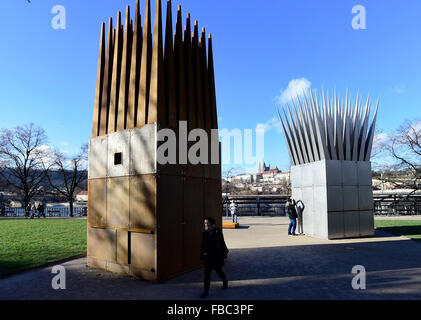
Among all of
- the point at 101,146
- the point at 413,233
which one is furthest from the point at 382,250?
the point at 101,146

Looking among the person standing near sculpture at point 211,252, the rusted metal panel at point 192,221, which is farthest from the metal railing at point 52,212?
the person standing near sculpture at point 211,252

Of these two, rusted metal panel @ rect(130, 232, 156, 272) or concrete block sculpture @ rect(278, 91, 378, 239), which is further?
concrete block sculpture @ rect(278, 91, 378, 239)

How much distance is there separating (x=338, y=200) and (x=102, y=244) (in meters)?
11.1

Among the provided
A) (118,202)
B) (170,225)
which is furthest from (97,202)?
(170,225)

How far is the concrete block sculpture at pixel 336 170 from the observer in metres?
13.3

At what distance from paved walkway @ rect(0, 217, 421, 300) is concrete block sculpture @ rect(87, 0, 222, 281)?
70 centimetres

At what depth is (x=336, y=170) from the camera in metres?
13.4

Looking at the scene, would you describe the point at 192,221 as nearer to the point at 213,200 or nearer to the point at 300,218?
the point at 213,200

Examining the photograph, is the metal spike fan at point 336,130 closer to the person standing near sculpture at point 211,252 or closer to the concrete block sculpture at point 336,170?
the concrete block sculpture at point 336,170

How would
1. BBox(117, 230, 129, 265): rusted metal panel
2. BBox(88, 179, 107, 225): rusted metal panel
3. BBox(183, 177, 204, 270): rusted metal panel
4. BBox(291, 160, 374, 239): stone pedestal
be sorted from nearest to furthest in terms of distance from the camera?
BBox(117, 230, 129, 265): rusted metal panel
BBox(183, 177, 204, 270): rusted metal panel
BBox(88, 179, 107, 225): rusted metal panel
BBox(291, 160, 374, 239): stone pedestal

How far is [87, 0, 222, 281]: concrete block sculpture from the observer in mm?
7156

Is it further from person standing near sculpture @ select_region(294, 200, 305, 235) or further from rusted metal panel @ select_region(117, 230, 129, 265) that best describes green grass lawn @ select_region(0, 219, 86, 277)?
person standing near sculpture @ select_region(294, 200, 305, 235)

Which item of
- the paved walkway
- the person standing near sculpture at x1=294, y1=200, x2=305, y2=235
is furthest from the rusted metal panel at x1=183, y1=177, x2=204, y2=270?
the person standing near sculpture at x1=294, y1=200, x2=305, y2=235
